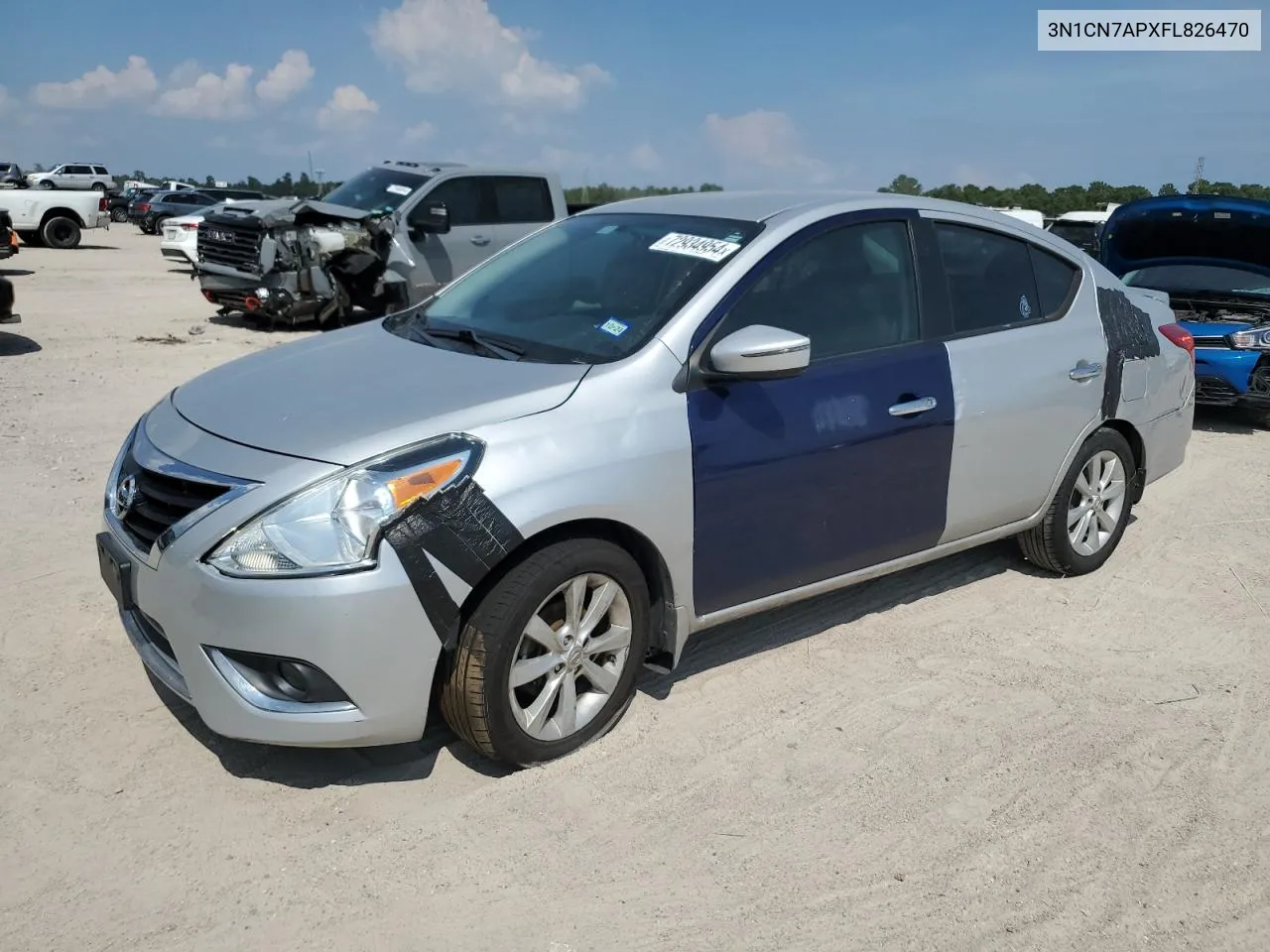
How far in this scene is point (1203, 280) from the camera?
9.00 meters

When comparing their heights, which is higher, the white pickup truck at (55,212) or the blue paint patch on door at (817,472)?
the white pickup truck at (55,212)

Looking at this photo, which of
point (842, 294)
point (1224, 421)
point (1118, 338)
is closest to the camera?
point (842, 294)

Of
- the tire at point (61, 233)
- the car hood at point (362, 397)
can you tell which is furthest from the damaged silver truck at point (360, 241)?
the tire at point (61, 233)

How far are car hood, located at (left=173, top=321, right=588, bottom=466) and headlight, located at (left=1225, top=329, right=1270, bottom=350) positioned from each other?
22.7 ft

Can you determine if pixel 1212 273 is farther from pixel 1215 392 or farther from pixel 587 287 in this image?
pixel 587 287

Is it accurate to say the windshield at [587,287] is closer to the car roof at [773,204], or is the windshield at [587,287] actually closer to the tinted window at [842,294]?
the car roof at [773,204]

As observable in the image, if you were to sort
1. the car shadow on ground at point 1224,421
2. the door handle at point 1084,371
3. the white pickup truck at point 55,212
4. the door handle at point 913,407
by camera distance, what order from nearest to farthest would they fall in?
the door handle at point 913,407, the door handle at point 1084,371, the car shadow on ground at point 1224,421, the white pickup truck at point 55,212

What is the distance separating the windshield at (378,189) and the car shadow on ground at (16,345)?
349cm

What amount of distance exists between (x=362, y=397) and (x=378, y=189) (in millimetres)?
9698

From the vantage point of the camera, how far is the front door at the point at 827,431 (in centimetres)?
357

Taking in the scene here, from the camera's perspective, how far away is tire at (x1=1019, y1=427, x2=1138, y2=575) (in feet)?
16.0

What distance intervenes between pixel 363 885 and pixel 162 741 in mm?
1043

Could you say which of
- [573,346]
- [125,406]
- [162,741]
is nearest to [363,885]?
[162,741]

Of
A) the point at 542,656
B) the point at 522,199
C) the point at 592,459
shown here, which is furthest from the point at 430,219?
the point at 542,656
